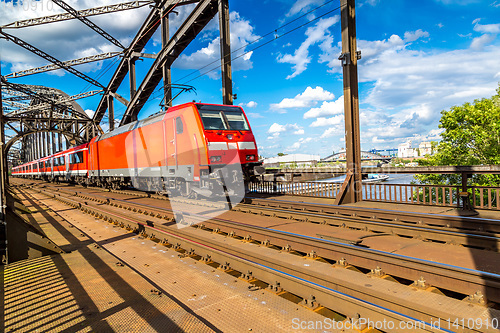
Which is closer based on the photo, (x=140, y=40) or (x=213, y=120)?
(x=213, y=120)

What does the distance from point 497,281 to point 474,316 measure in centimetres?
71

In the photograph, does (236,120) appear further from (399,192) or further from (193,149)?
(399,192)

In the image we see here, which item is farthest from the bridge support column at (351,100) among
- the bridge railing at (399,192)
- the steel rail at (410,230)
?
the steel rail at (410,230)

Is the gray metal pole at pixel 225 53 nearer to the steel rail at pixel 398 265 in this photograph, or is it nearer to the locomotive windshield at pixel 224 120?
the locomotive windshield at pixel 224 120

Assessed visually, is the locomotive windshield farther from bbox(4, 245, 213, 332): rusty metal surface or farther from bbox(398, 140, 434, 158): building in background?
bbox(398, 140, 434, 158): building in background

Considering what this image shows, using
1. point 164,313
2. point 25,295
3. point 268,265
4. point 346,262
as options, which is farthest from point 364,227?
point 25,295

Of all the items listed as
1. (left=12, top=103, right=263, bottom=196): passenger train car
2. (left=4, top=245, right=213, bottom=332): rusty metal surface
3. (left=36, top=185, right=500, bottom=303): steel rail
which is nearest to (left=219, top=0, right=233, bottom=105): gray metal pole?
(left=12, top=103, right=263, bottom=196): passenger train car

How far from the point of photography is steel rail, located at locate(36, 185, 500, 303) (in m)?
3.52

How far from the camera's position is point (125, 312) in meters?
3.68

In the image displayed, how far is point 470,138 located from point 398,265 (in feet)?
81.8

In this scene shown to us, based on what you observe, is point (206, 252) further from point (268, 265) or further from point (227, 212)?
point (227, 212)

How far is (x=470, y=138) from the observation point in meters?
23.9

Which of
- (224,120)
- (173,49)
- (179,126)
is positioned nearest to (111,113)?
(173,49)

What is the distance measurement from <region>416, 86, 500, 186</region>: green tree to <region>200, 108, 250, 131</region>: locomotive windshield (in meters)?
16.9
